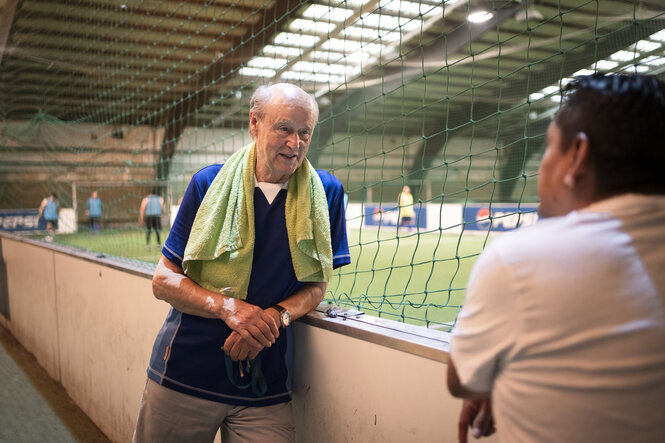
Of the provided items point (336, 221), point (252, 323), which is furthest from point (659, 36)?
point (252, 323)

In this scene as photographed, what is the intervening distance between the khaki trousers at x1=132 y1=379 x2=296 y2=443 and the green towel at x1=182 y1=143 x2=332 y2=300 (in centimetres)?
34

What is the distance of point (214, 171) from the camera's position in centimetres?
141

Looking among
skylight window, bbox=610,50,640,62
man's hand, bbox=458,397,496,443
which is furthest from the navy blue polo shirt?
skylight window, bbox=610,50,640,62

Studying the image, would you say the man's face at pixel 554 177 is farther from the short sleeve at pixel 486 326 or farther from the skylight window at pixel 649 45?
the skylight window at pixel 649 45

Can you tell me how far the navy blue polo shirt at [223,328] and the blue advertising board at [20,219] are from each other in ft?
38.6

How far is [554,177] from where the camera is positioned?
2.01 feet

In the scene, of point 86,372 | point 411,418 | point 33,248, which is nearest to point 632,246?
point 411,418

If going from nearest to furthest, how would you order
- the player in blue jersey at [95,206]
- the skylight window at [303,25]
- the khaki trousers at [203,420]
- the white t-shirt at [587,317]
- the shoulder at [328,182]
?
the white t-shirt at [587,317]
the khaki trousers at [203,420]
the shoulder at [328,182]
the skylight window at [303,25]
the player in blue jersey at [95,206]

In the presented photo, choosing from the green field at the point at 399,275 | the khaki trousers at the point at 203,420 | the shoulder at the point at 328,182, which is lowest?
the green field at the point at 399,275

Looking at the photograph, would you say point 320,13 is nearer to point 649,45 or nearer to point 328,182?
point 328,182

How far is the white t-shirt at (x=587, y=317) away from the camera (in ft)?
1.75

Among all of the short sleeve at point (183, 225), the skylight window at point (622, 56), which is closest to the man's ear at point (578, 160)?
the short sleeve at point (183, 225)

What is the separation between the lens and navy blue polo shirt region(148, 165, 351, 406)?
1338mm

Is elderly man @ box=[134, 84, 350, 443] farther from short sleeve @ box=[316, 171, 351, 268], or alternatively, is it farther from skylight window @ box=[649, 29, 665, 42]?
skylight window @ box=[649, 29, 665, 42]
